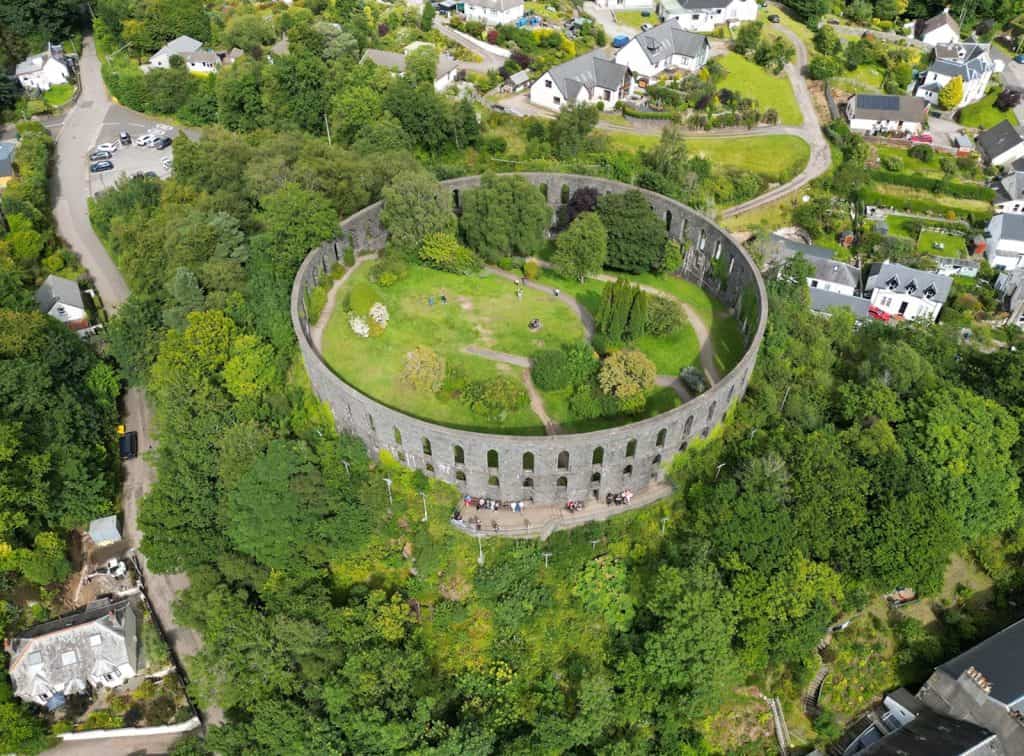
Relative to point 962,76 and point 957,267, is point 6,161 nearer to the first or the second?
point 957,267

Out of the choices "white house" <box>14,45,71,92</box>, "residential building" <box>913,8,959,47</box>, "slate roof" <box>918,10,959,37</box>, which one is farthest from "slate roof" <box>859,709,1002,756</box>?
"white house" <box>14,45,71,92</box>

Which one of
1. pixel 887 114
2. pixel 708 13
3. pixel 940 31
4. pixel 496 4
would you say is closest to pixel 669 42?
pixel 708 13

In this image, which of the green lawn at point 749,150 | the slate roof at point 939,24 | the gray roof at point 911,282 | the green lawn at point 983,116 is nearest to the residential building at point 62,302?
the green lawn at point 749,150

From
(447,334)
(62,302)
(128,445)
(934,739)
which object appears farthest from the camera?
(62,302)

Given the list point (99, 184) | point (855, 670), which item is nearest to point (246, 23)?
point (99, 184)

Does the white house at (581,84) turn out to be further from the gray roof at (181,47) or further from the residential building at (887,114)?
the gray roof at (181,47)
